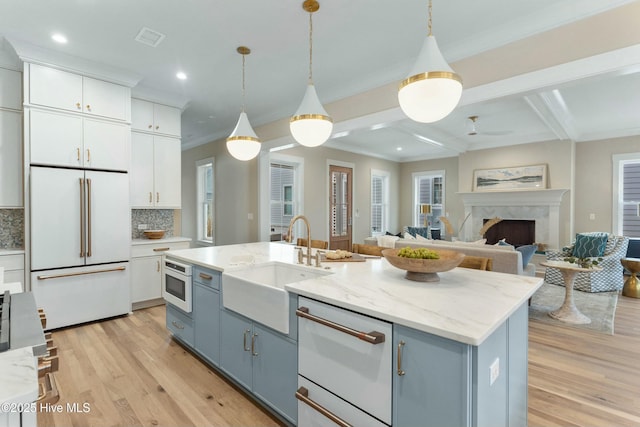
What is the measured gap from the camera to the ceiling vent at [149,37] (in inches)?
106

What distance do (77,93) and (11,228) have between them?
1.67 m

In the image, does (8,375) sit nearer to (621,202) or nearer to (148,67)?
(148,67)

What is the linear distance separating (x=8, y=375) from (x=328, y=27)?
2852mm

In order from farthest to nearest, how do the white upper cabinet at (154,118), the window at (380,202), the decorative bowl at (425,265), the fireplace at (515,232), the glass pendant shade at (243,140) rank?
the window at (380,202) < the fireplace at (515,232) < the white upper cabinet at (154,118) < the glass pendant shade at (243,140) < the decorative bowl at (425,265)

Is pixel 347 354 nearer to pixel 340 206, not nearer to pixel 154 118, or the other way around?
pixel 154 118

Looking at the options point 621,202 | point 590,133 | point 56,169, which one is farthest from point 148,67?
point 621,202

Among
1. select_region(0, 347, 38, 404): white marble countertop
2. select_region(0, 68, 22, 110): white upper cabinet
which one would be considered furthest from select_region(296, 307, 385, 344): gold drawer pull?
select_region(0, 68, 22, 110): white upper cabinet

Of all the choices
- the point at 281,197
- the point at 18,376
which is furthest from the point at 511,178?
the point at 18,376

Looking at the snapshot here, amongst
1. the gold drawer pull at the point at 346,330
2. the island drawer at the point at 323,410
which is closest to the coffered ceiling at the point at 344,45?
the gold drawer pull at the point at 346,330

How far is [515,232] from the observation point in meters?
6.63

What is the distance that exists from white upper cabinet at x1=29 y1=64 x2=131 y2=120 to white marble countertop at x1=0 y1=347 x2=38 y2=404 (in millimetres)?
3382

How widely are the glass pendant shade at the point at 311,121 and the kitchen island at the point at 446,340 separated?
3.69 feet

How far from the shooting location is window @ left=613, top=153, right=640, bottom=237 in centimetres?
564

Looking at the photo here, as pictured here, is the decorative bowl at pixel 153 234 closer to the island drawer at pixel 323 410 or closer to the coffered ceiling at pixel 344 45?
the coffered ceiling at pixel 344 45
